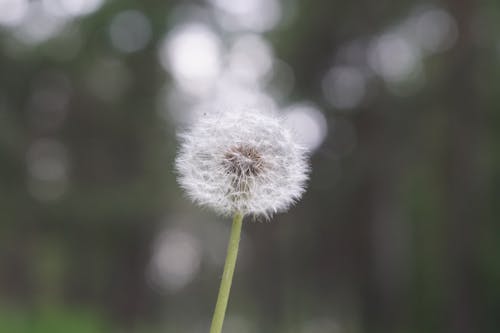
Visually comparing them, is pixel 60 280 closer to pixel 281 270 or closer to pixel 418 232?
pixel 281 270

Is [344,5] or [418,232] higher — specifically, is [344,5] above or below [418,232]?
above

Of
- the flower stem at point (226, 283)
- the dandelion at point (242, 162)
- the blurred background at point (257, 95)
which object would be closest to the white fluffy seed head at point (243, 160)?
the dandelion at point (242, 162)

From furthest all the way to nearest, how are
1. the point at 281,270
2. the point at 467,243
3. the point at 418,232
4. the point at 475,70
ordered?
the point at 281,270
the point at 418,232
the point at 475,70
the point at 467,243

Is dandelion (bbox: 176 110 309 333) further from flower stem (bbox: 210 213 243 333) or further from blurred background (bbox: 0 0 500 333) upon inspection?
blurred background (bbox: 0 0 500 333)

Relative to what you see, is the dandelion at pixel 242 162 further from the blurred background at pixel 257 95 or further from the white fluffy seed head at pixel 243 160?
the blurred background at pixel 257 95

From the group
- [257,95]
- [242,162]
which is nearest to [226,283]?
[242,162]

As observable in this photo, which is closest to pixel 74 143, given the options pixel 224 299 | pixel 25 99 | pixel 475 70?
pixel 25 99

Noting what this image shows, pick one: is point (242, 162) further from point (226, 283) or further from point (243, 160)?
point (226, 283)
